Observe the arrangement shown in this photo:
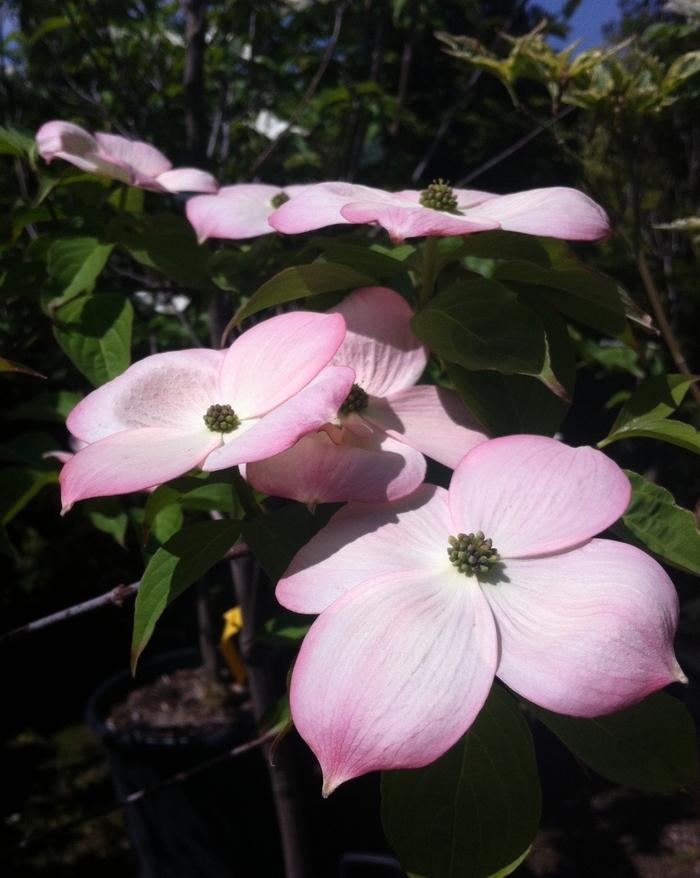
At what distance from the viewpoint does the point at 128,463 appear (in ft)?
1.16

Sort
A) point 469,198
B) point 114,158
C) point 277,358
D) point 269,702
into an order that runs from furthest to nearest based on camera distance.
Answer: point 269,702, point 114,158, point 469,198, point 277,358

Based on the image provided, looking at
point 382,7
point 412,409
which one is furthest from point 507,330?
point 382,7

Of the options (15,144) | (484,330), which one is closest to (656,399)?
(484,330)

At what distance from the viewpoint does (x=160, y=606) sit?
1.31 feet

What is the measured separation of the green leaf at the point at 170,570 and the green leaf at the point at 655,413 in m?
0.24

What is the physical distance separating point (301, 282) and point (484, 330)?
0.37 ft

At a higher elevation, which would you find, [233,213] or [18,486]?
[233,213]

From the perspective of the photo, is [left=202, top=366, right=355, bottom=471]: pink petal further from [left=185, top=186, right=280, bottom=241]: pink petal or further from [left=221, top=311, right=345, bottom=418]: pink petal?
[left=185, top=186, right=280, bottom=241]: pink petal

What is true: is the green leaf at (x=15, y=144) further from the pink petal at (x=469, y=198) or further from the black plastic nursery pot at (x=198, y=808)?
the black plastic nursery pot at (x=198, y=808)

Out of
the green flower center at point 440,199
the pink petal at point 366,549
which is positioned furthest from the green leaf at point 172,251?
the pink petal at point 366,549

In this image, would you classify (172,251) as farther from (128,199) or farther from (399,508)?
(399,508)

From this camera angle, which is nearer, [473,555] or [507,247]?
[473,555]

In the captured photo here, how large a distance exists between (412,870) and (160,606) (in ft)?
0.59

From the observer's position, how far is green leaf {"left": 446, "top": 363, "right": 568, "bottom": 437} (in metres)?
0.43
